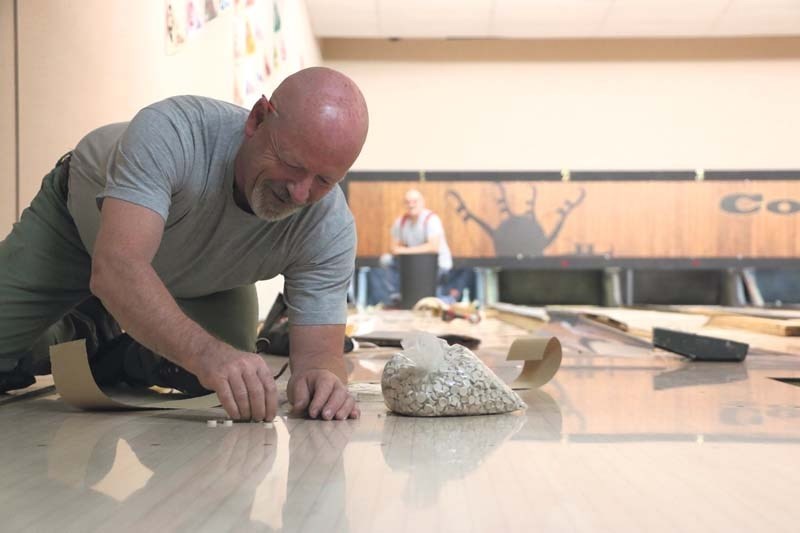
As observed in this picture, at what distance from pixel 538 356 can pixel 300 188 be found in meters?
0.81

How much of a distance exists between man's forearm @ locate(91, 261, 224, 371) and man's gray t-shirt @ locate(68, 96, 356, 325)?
0.11 metres

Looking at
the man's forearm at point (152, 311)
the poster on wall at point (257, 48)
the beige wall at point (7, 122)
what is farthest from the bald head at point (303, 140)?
the poster on wall at point (257, 48)

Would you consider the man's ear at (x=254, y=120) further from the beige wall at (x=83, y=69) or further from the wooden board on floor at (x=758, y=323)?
the wooden board on floor at (x=758, y=323)

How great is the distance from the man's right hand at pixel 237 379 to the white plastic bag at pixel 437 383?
0.91ft

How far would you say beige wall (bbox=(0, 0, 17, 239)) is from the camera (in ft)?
9.11

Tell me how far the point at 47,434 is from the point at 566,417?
0.88m

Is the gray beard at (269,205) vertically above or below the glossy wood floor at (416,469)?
above

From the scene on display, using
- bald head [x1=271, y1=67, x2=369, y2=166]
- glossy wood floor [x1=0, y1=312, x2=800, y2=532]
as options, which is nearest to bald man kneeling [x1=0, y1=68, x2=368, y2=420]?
bald head [x1=271, y1=67, x2=369, y2=166]

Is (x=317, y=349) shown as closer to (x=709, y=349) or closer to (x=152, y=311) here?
(x=152, y=311)

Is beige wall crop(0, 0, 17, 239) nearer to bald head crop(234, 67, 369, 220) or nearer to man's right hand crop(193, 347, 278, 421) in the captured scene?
bald head crop(234, 67, 369, 220)

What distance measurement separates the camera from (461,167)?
898 centimetres

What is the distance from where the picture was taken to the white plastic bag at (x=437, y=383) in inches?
67.2

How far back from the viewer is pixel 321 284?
186cm

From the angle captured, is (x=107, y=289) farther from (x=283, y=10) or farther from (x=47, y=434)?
(x=283, y=10)
